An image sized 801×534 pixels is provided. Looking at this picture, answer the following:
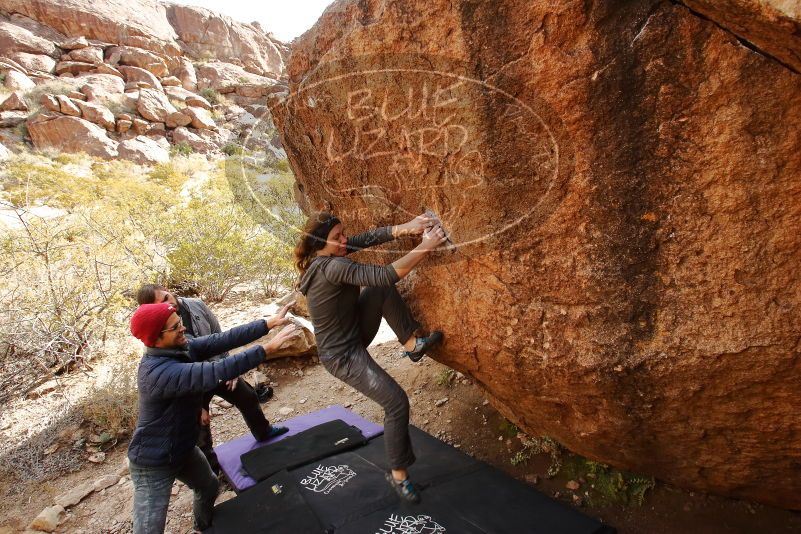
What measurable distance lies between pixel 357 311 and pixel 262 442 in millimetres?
1672

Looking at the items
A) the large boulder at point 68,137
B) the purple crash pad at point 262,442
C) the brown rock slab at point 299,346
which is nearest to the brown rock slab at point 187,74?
the large boulder at point 68,137

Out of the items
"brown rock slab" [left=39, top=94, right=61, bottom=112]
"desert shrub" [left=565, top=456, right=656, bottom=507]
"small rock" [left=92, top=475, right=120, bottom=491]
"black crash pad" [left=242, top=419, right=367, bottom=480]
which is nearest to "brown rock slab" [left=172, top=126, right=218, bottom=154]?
"brown rock slab" [left=39, top=94, right=61, bottom=112]

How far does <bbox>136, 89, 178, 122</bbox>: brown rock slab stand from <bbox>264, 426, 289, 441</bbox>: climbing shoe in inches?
853

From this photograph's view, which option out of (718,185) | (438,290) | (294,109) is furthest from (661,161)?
(294,109)

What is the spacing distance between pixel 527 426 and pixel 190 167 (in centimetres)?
1716

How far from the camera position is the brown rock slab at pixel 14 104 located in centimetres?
1812

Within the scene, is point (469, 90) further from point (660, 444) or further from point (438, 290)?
point (660, 444)

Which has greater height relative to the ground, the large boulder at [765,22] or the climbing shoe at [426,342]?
the large boulder at [765,22]

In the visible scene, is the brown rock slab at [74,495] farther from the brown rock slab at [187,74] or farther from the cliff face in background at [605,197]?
the brown rock slab at [187,74]

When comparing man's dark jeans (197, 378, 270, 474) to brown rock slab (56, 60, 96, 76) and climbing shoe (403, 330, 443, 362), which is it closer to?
climbing shoe (403, 330, 443, 362)

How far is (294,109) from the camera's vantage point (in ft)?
8.86

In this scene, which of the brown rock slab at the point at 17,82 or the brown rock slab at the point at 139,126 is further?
the brown rock slab at the point at 139,126

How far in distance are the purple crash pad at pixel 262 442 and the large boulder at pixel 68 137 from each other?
18.0 metres

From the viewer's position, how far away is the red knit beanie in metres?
2.03
